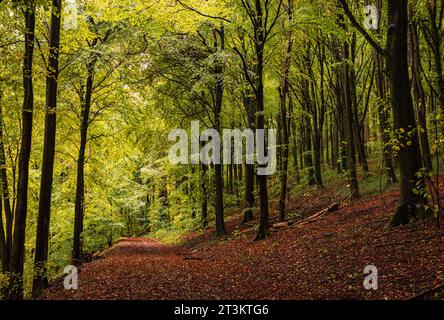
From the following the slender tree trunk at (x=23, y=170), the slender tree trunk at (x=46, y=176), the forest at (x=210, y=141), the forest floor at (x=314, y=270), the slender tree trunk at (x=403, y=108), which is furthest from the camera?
the slender tree trunk at (x=46, y=176)

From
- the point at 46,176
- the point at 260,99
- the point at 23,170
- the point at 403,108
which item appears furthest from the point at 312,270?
the point at 23,170

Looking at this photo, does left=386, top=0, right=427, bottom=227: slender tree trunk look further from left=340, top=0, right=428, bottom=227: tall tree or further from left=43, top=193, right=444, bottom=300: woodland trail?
left=43, top=193, right=444, bottom=300: woodland trail

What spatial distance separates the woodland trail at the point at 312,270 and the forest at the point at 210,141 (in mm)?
52

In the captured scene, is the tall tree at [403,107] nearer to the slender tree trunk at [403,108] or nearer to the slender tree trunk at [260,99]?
the slender tree trunk at [403,108]

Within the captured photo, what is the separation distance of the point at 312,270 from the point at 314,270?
59 mm

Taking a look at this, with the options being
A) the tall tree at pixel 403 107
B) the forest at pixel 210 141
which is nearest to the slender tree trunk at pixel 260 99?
the forest at pixel 210 141

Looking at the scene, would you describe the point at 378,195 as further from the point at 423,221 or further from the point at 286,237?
the point at 423,221

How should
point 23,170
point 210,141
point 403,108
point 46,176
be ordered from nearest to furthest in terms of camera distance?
point 403,108
point 23,170
point 46,176
point 210,141

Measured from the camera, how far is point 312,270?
7949 mm

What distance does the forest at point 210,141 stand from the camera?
771cm

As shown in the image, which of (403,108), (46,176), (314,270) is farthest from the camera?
(46,176)

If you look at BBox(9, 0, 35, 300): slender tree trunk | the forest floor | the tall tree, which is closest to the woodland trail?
the forest floor

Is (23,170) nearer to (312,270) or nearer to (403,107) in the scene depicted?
(312,270)

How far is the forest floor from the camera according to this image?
6161 mm
